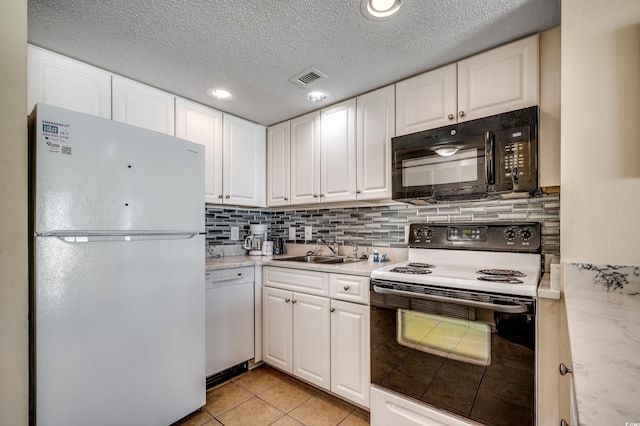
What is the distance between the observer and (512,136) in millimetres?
1515

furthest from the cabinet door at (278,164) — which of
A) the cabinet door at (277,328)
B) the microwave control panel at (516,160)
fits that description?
the microwave control panel at (516,160)

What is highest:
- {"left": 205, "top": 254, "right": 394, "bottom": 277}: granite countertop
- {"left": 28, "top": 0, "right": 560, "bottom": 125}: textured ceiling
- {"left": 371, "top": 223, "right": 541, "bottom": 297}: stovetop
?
{"left": 28, "top": 0, "right": 560, "bottom": 125}: textured ceiling

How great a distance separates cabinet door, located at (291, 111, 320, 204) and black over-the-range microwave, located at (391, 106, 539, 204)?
0.75 metres

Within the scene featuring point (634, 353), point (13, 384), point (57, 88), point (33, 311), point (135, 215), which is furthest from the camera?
point (57, 88)

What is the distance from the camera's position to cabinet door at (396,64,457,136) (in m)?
1.78

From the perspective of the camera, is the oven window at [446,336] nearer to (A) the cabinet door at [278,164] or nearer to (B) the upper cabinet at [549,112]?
(B) the upper cabinet at [549,112]

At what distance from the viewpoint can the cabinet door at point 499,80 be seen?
5.01ft

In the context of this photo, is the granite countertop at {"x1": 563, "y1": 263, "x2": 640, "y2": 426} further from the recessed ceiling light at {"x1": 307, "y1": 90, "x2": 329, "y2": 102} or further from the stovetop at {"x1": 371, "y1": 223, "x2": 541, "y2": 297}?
the recessed ceiling light at {"x1": 307, "y1": 90, "x2": 329, "y2": 102}

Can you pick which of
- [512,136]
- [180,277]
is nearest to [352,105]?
[512,136]

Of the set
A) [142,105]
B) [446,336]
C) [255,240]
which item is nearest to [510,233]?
[446,336]

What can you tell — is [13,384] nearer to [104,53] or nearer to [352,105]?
[104,53]

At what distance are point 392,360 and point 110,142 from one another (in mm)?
1783

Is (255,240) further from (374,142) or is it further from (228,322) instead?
(374,142)

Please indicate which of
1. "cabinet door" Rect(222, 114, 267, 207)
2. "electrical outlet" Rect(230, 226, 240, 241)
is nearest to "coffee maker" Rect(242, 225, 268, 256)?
"electrical outlet" Rect(230, 226, 240, 241)
